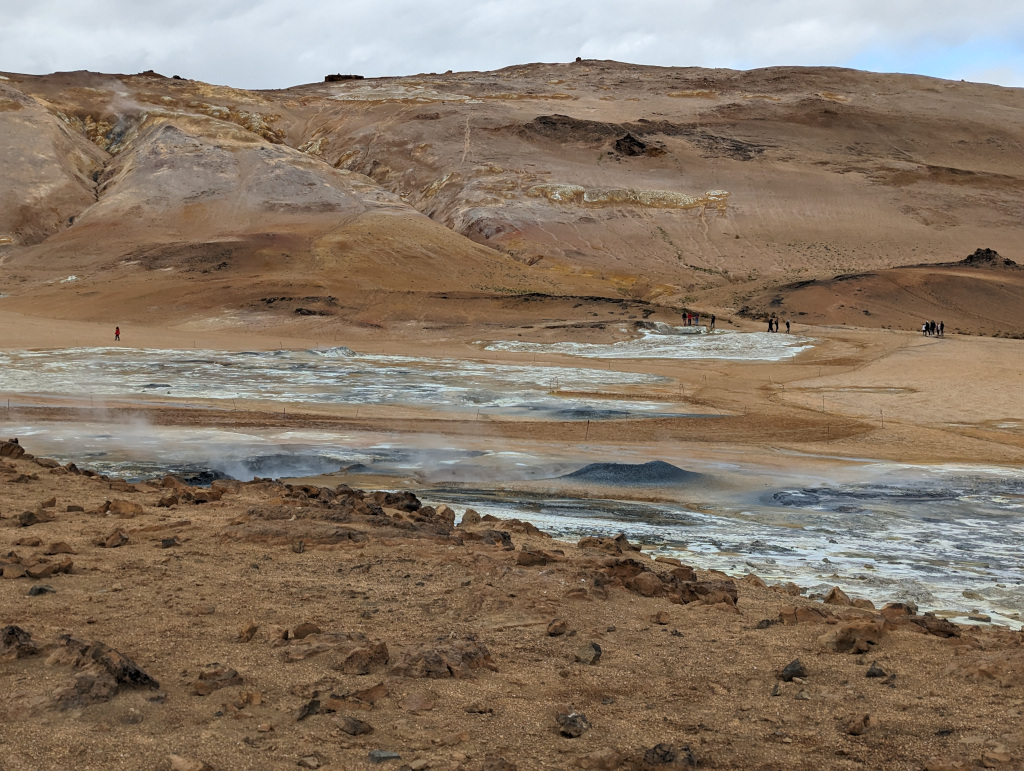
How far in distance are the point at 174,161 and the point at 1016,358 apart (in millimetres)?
62775

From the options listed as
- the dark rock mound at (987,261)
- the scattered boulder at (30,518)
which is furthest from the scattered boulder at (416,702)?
the dark rock mound at (987,261)

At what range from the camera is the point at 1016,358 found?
3556cm

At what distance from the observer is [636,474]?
52.9ft

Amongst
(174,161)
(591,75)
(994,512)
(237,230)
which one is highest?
(591,75)

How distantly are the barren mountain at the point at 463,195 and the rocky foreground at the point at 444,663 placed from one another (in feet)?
144

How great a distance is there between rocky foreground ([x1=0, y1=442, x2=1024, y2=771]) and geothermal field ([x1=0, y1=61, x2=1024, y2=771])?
3 cm

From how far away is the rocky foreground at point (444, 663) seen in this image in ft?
15.3

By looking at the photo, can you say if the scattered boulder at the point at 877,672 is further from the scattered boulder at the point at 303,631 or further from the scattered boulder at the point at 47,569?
the scattered boulder at the point at 47,569

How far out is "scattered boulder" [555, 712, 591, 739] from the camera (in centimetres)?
491

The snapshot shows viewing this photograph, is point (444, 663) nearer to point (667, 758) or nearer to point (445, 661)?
point (445, 661)

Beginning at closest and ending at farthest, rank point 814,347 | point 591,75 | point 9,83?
point 814,347 < point 9,83 < point 591,75

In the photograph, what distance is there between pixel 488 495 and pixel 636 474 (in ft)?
9.15

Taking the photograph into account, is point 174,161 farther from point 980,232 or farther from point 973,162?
point 973,162

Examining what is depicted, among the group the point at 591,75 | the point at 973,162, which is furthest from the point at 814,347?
the point at 591,75
